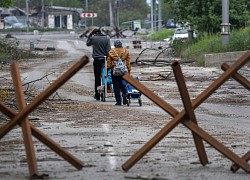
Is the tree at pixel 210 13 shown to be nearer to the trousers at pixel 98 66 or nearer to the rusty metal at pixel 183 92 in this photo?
the trousers at pixel 98 66

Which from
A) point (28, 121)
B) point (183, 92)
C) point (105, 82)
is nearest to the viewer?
point (183, 92)

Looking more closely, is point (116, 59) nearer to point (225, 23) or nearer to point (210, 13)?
point (225, 23)

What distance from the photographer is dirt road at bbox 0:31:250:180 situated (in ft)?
33.8

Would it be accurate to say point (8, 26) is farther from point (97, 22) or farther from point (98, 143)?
point (98, 143)

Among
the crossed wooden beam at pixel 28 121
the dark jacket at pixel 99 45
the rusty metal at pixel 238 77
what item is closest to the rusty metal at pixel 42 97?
the crossed wooden beam at pixel 28 121

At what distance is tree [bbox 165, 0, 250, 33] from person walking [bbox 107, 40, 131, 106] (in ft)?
84.5

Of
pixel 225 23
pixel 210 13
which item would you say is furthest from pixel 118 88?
pixel 210 13

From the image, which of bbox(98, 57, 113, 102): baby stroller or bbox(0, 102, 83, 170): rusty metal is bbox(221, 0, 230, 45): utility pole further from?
bbox(0, 102, 83, 170): rusty metal

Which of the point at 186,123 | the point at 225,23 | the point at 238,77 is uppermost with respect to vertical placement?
the point at 238,77

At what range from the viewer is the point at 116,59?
1981 centimetres

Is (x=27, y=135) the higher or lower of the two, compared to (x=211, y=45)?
higher

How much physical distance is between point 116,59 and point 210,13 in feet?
87.0

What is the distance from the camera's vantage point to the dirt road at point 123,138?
33.8 feet

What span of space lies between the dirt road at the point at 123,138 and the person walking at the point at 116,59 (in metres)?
0.30
